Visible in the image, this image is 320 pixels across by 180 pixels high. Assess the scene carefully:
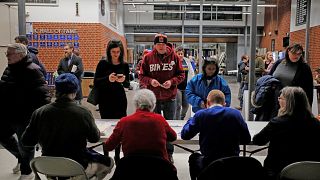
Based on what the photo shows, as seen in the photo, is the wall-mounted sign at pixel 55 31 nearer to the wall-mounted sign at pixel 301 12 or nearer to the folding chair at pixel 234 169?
the wall-mounted sign at pixel 301 12

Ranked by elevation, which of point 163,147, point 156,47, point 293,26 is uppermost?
point 293,26

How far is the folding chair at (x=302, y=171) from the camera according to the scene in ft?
7.04

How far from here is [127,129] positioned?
2314 millimetres

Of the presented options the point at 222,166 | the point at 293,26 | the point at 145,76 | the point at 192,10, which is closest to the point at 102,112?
the point at 145,76

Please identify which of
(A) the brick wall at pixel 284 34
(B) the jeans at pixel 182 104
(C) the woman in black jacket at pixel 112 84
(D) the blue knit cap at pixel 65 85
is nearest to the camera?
(D) the blue knit cap at pixel 65 85

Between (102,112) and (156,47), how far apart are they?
0.96m

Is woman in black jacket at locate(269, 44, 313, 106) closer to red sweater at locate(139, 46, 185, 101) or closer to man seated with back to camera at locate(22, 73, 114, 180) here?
red sweater at locate(139, 46, 185, 101)

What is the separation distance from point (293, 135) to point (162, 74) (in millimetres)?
1868

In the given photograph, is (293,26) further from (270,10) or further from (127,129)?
(127,129)

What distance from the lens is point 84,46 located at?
10.9m

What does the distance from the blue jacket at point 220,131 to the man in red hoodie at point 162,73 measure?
4.60ft

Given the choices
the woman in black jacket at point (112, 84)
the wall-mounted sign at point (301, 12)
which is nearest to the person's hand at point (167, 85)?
the woman in black jacket at point (112, 84)

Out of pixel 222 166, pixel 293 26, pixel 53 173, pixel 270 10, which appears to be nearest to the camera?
pixel 222 166

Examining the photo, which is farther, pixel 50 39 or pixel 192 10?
pixel 192 10
